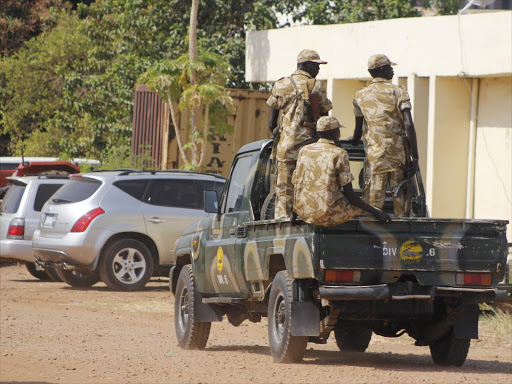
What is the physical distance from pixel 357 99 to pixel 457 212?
9538mm

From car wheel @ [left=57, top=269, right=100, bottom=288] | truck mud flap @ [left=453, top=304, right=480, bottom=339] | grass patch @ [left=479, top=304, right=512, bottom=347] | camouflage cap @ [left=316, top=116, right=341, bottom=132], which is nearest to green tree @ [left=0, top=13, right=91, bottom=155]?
car wheel @ [left=57, top=269, right=100, bottom=288]

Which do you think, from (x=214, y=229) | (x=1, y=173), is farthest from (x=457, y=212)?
(x=1, y=173)

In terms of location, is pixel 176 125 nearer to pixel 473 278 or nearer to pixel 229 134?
pixel 229 134

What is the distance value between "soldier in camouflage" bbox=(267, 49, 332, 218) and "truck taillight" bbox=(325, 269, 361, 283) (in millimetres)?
1119

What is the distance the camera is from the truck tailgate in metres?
8.43

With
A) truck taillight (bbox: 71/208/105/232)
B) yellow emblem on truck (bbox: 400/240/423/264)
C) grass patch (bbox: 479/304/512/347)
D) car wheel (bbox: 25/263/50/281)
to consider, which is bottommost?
car wheel (bbox: 25/263/50/281)

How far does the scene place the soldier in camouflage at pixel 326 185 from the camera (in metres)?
8.46

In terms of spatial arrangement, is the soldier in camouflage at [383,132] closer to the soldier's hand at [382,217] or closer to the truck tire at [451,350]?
the soldier's hand at [382,217]

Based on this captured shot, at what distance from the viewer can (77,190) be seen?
17328 mm

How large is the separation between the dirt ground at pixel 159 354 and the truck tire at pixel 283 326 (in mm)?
125

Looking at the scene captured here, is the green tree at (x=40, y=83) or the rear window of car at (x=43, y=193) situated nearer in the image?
the rear window of car at (x=43, y=193)

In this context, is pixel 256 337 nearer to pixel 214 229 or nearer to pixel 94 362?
pixel 214 229

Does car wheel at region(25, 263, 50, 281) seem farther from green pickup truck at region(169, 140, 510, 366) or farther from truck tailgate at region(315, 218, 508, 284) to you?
truck tailgate at region(315, 218, 508, 284)

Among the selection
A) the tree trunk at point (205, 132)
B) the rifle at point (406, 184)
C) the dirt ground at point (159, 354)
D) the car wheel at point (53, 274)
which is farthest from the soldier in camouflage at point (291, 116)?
the tree trunk at point (205, 132)
